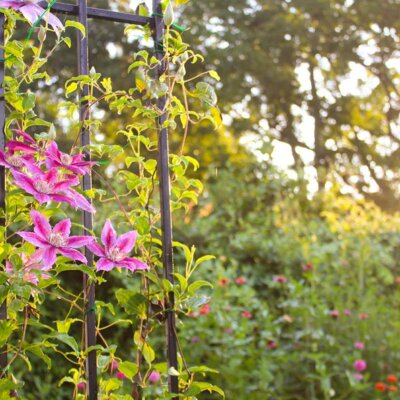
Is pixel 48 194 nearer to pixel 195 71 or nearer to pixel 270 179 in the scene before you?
pixel 270 179

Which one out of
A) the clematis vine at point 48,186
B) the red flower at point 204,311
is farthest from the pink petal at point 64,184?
the red flower at point 204,311

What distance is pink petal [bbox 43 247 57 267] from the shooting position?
107 cm

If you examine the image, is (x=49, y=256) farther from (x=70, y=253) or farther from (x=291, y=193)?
(x=291, y=193)

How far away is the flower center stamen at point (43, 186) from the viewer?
3.54ft

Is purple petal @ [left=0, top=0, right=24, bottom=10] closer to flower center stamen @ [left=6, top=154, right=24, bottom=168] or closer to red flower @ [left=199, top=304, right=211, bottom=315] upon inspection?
flower center stamen @ [left=6, top=154, right=24, bottom=168]

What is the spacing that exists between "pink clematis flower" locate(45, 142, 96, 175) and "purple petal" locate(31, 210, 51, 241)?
9 cm

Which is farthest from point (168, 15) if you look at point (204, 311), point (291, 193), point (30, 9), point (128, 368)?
point (291, 193)

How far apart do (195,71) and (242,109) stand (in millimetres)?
1026

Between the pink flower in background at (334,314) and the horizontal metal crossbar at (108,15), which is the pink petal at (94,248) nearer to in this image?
the horizontal metal crossbar at (108,15)

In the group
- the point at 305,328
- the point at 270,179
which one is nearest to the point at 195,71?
the point at 270,179

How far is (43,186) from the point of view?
3.55 ft

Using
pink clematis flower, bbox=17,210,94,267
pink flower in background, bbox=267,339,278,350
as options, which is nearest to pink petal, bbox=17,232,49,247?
pink clematis flower, bbox=17,210,94,267

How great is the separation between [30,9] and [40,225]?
366 millimetres

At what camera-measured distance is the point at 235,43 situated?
833cm
